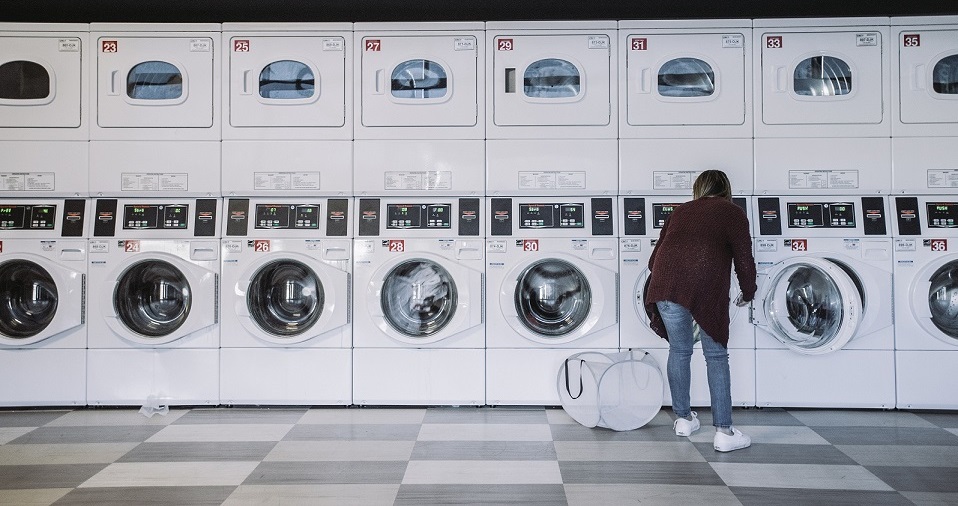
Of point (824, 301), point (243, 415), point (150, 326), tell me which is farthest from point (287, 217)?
point (824, 301)

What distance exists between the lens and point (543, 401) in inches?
151

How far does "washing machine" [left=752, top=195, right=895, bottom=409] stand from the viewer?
3.77 metres

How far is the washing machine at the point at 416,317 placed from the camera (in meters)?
3.83

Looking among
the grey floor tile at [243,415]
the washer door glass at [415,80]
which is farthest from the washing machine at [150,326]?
the washer door glass at [415,80]

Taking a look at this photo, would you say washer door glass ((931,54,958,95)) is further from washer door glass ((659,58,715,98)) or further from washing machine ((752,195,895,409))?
washer door glass ((659,58,715,98))

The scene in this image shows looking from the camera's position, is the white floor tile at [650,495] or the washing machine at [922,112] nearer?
the white floor tile at [650,495]

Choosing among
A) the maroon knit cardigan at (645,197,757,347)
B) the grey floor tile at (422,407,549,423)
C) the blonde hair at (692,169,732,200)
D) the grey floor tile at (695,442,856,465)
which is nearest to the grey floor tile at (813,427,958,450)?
the grey floor tile at (695,442,856,465)

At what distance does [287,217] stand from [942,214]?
3.50m

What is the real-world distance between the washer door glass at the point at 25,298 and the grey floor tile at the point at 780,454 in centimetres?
343

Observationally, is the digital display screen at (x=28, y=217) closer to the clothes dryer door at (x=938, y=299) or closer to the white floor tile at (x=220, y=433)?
the white floor tile at (x=220, y=433)

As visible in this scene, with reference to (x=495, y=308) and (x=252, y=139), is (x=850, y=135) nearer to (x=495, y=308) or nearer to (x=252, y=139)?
(x=495, y=308)

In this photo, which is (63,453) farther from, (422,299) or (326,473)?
→ (422,299)

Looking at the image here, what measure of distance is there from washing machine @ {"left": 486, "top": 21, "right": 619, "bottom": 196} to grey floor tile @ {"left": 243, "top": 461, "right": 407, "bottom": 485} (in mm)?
1657

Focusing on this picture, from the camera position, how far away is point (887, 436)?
10.8ft
